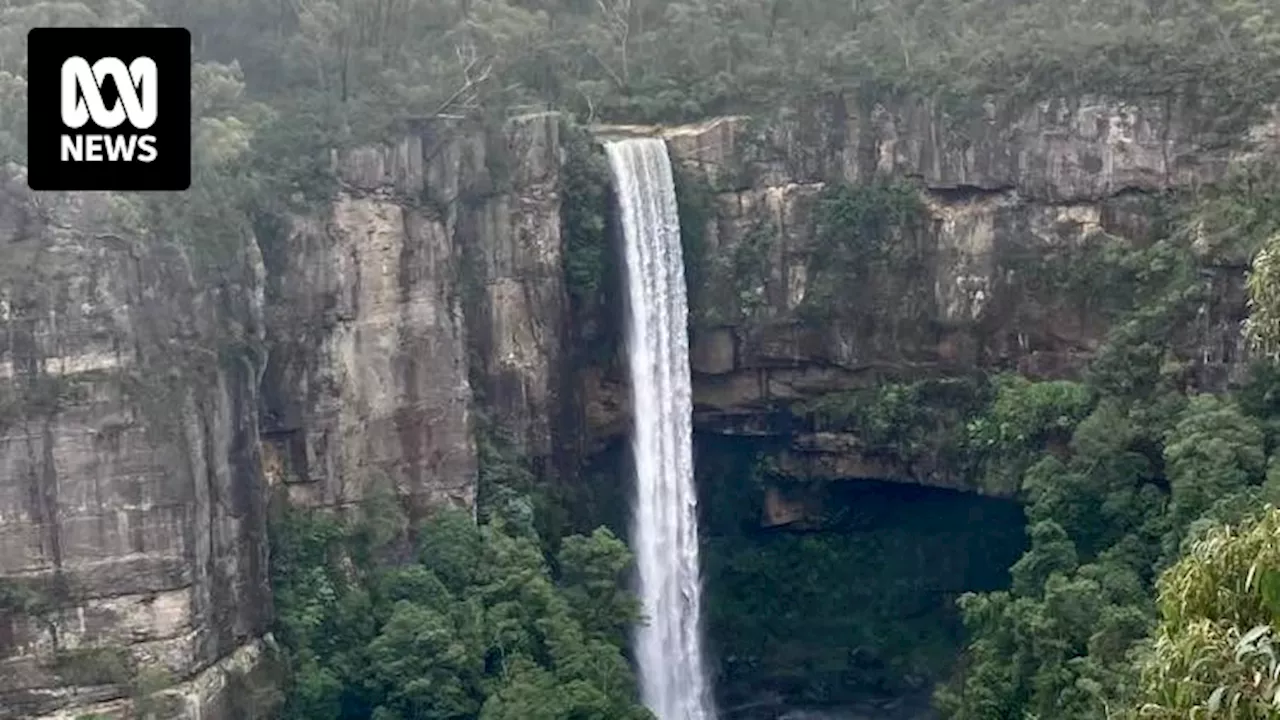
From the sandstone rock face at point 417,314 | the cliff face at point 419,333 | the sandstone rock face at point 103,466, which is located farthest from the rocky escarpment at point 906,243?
the sandstone rock face at point 103,466

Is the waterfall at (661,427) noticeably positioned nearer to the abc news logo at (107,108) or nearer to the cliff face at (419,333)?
the cliff face at (419,333)

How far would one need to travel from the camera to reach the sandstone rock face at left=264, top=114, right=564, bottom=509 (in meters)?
21.9

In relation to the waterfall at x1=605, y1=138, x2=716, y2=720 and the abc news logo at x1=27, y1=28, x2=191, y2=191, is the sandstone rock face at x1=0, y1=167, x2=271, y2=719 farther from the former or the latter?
the abc news logo at x1=27, y1=28, x2=191, y2=191

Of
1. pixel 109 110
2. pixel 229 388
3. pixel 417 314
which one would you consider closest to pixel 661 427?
pixel 417 314

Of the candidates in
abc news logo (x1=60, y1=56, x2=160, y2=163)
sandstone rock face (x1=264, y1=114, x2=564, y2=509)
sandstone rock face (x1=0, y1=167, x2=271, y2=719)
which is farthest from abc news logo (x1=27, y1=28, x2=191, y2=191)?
sandstone rock face (x1=264, y1=114, x2=564, y2=509)

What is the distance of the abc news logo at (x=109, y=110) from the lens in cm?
737

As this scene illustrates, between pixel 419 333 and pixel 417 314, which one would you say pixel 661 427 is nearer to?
pixel 419 333

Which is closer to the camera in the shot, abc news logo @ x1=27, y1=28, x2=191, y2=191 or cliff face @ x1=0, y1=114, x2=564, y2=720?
abc news logo @ x1=27, y1=28, x2=191, y2=191

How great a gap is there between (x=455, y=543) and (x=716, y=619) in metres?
5.72

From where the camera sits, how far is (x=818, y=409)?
26.8m

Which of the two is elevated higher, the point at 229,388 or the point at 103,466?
the point at 229,388

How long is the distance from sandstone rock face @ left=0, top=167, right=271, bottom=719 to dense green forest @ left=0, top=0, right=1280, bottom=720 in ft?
2.53

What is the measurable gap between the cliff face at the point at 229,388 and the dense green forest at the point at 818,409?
58 cm

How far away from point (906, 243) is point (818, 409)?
2854 mm
